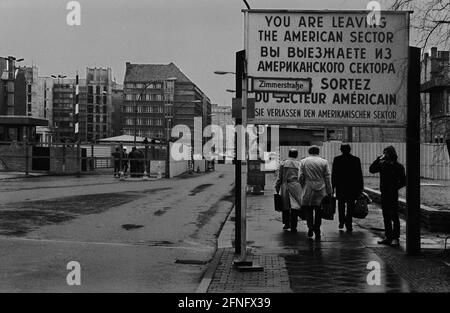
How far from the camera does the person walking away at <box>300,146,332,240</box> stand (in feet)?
37.2

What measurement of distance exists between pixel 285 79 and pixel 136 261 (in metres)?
3.33

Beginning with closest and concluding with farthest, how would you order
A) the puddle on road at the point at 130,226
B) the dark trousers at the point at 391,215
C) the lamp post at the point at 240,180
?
the lamp post at the point at 240,180
the dark trousers at the point at 391,215
the puddle on road at the point at 130,226

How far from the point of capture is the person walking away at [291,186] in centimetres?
1221

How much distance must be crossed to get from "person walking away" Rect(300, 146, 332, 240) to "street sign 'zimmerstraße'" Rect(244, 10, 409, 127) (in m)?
2.00

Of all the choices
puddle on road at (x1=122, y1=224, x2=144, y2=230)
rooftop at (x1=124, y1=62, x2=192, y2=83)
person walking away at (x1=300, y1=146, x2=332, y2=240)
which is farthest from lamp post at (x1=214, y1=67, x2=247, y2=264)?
rooftop at (x1=124, y1=62, x2=192, y2=83)

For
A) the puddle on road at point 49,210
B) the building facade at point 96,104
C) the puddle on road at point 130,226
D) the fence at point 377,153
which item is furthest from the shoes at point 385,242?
the building facade at point 96,104

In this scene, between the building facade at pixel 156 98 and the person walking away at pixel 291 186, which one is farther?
the building facade at pixel 156 98

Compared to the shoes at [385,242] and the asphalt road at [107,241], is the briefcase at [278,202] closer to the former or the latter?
the asphalt road at [107,241]

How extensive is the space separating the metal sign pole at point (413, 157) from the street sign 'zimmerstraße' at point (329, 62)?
0.49 ft

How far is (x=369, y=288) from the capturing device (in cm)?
723

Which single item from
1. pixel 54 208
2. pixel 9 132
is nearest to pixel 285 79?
pixel 54 208

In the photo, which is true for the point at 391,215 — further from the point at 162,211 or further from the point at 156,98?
the point at 156,98

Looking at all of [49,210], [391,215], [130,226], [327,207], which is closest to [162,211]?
[49,210]
